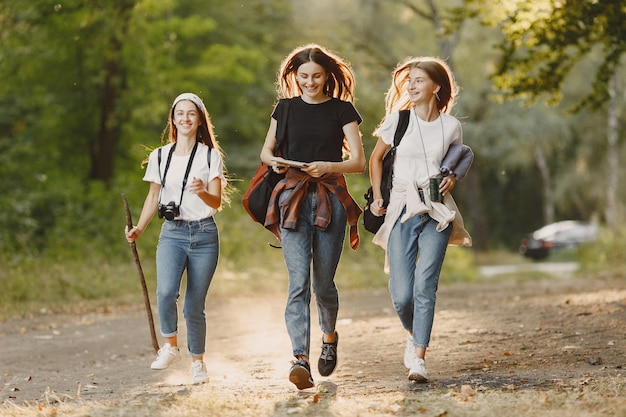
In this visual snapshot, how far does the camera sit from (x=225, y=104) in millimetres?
28750

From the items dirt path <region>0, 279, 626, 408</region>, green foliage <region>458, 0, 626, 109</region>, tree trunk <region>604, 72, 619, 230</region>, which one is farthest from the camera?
tree trunk <region>604, 72, 619, 230</region>

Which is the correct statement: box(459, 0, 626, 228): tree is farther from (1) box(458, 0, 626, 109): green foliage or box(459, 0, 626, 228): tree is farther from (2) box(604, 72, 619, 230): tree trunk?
(2) box(604, 72, 619, 230): tree trunk

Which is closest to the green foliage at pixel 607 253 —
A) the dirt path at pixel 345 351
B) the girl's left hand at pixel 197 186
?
the dirt path at pixel 345 351

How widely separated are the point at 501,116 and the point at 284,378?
2630 centimetres

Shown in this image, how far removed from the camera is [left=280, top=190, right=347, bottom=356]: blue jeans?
6070 millimetres

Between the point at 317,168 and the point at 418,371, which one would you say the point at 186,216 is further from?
the point at 418,371


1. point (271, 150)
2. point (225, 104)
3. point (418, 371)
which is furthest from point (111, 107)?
point (418, 371)

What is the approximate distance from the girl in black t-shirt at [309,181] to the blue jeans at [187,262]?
1.55 ft

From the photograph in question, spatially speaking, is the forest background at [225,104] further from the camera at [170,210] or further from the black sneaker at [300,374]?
the black sneaker at [300,374]

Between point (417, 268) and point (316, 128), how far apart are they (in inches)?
43.9

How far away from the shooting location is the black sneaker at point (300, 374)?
591 cm

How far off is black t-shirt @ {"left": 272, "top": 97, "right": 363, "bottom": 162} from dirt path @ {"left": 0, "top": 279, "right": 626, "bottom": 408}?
1.54 meters

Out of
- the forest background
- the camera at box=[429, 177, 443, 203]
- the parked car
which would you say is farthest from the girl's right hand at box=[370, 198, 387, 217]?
the parked car

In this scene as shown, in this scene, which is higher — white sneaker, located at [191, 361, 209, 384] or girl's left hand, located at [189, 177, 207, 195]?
girl's left hand, located at [189, 177, 207, 195]
